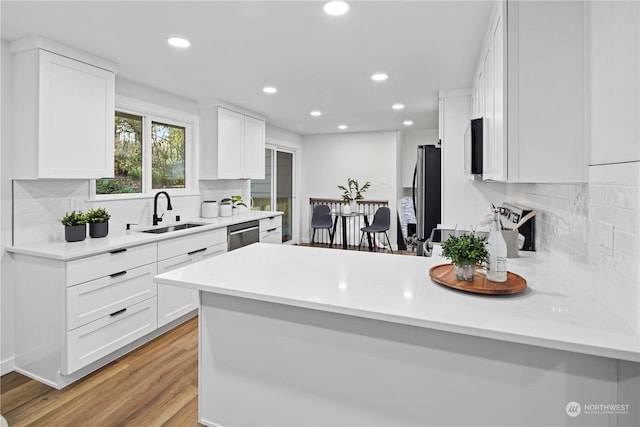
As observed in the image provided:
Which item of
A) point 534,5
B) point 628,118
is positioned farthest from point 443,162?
point 628,118

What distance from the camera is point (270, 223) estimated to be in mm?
4777

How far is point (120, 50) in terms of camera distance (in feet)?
8.51

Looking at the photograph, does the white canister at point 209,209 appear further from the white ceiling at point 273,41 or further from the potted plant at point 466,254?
the potted plant at point 466,254

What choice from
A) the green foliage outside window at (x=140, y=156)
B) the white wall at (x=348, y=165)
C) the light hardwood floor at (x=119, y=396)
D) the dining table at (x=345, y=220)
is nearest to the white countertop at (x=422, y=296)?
the light hardwood floor at (x=119, y=396)

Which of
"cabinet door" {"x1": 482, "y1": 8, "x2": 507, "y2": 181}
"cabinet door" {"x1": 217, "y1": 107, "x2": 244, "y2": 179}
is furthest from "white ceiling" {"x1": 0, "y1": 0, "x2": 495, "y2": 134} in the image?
"cabinet door" {"x1": 217, "y1": 107, "x2": 244, "y2": 179}

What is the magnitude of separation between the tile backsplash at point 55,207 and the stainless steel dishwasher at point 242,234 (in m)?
0.70

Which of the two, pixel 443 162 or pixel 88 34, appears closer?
pixel 88 34

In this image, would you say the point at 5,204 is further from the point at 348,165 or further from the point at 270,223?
the point at 348,165

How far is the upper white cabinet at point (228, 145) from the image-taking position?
4.12m

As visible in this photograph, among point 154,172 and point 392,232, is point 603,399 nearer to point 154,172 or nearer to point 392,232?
point 154,172

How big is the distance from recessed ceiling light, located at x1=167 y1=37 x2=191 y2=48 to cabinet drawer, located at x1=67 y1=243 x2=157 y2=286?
5.07 ft

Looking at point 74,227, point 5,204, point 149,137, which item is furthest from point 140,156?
point 5,204

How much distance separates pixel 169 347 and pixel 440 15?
3101mm

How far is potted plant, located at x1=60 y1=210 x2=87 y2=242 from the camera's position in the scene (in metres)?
2.58
